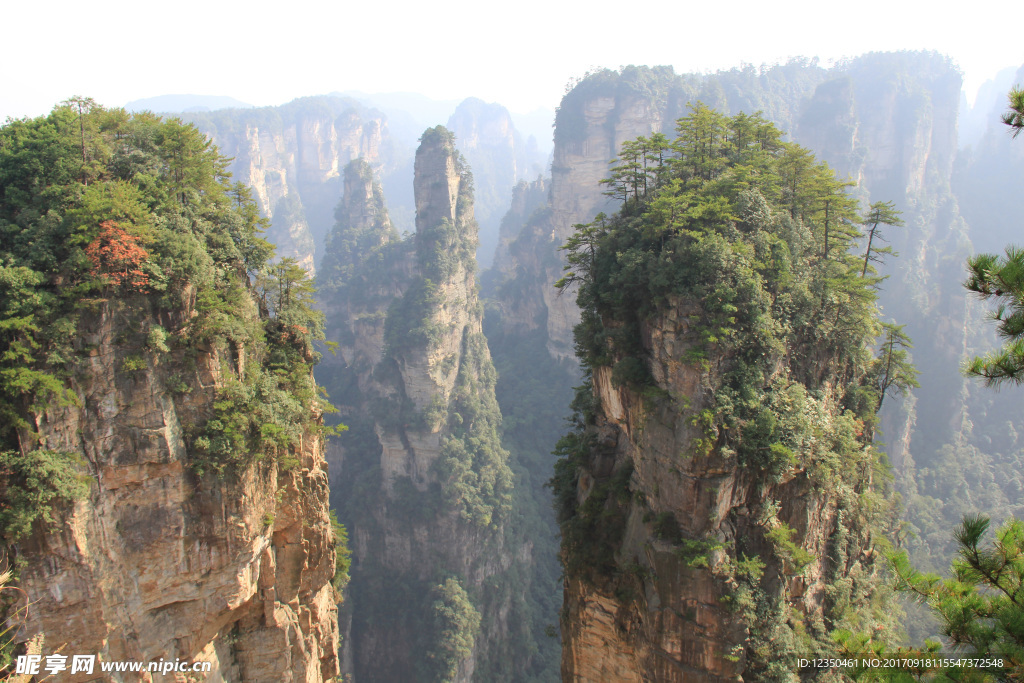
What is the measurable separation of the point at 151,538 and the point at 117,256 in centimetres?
639

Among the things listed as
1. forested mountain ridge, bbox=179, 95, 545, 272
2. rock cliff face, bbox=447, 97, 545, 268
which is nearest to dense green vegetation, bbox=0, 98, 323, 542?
forested mountain ridge, bbox=179, 95, 545, 272

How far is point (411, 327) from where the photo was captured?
45812 millimetres

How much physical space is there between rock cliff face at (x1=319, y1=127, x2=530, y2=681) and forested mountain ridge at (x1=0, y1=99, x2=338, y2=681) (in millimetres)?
25734

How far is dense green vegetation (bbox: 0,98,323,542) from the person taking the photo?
10.9 meters

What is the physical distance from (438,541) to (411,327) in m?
17.6

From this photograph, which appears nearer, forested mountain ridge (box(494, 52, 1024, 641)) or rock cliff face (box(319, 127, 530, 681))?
rock cliff face (box(319, 127, 530, 681))

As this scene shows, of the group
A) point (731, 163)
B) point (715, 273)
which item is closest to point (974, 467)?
point (731, 163)

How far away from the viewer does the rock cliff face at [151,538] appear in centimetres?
1120

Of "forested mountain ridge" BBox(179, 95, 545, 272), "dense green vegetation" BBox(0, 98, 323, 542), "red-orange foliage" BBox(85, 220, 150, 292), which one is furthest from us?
"forested mountain ridge" BBox(179, 95, 545, 272)

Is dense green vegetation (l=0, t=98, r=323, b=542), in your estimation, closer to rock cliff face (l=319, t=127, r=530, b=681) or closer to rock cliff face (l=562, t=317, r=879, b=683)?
rock cliff face (l=562, t=317, r=879, b=683)

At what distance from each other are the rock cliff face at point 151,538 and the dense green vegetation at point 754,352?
9.43 meters

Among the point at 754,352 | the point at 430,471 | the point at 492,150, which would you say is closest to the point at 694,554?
the point at 754,352

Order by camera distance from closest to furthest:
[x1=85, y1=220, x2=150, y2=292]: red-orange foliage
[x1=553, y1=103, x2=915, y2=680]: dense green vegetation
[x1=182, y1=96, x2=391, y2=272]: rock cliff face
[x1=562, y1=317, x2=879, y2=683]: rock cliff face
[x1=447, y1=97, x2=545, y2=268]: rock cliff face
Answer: [x1=85, y1=220, x2=150, y2=292]: red-orange foliage → [x1=562, y1=317, x2=879, y2=683]: rock cliff face → [x1=553, y1=103, x2=915, y2=680]: dense green vegetation → [x1=182, y1=96, x2=391, y2=272]: rock cliff face → [x1=447, y1=97, x2=545, y2=268]: rock cliff face

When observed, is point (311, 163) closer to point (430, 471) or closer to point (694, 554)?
point (430, 471)
